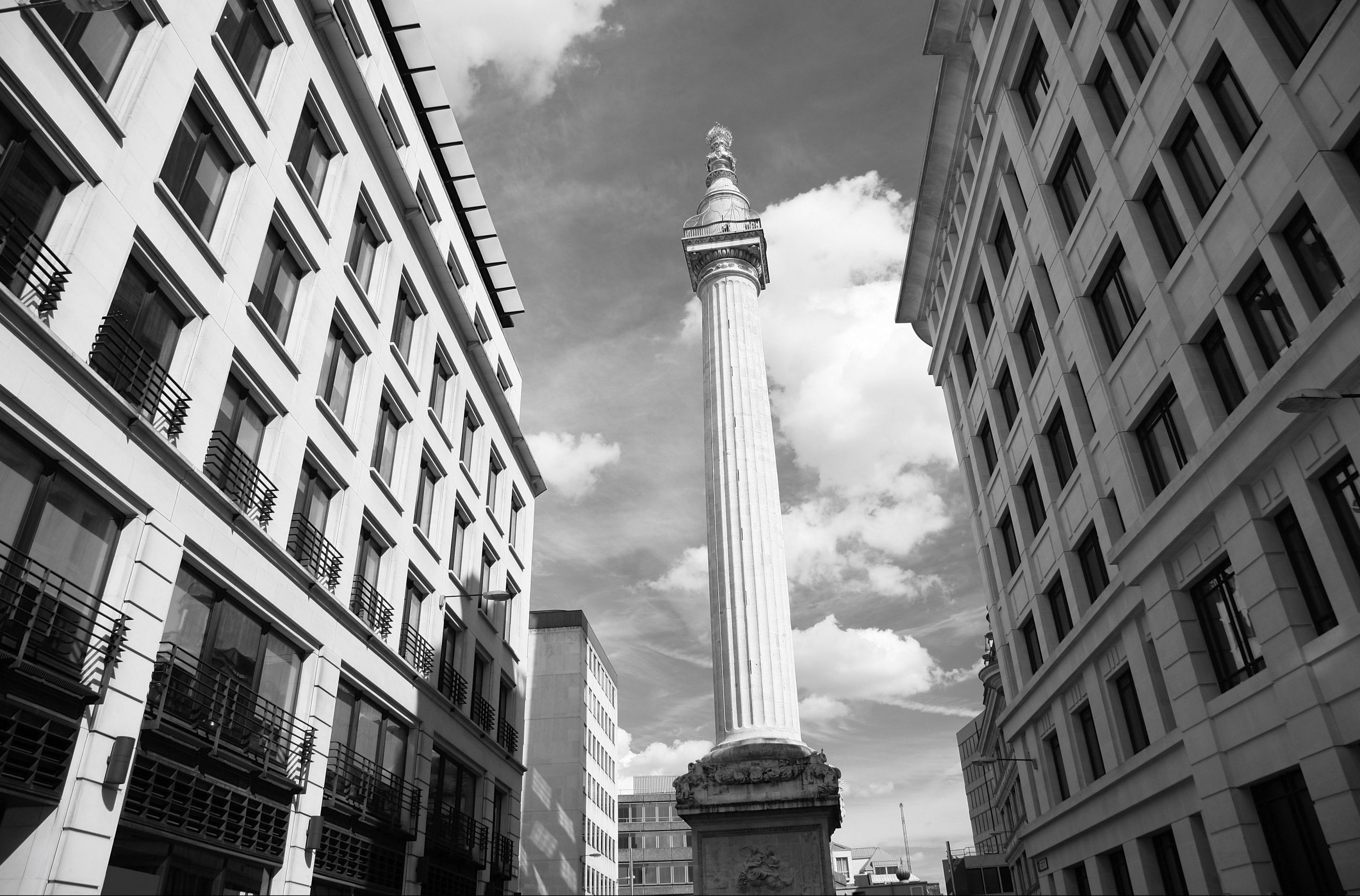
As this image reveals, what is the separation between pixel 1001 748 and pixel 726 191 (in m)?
45.3

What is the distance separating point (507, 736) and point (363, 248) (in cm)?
1794

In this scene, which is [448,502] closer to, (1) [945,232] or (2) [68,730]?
(2) [68,730]

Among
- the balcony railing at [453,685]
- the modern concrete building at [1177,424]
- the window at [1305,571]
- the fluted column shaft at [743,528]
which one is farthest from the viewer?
the fluted column shaft at [743,528]

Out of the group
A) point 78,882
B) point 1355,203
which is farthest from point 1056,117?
point 78,882

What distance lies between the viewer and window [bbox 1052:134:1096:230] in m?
23.0

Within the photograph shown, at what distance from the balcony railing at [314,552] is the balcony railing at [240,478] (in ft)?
4.77

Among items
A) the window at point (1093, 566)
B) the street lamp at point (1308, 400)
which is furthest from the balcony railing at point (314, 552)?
the window at point (1093, 566)

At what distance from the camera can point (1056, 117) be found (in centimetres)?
2383

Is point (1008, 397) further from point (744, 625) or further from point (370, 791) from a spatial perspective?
point (370, 791)

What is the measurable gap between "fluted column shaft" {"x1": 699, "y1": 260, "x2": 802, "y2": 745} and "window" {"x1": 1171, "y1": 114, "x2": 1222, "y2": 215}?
25477mm

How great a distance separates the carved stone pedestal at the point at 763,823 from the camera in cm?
3152

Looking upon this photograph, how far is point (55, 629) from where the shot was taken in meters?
12.4

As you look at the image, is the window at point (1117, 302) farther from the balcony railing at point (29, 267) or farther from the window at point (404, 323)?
the balcony railing at point (29, 267)

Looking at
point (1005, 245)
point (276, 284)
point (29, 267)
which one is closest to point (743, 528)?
point (1005, 245)
